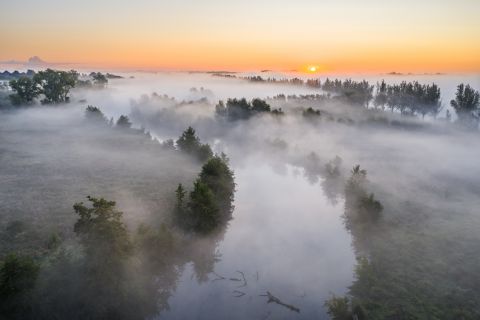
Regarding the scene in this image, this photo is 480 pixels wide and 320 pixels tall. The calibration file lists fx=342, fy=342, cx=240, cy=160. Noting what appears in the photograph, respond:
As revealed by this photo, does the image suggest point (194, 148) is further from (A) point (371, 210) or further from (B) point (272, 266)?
(B) point (272, 266)

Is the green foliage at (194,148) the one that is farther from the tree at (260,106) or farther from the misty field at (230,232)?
the tree at (260,106)

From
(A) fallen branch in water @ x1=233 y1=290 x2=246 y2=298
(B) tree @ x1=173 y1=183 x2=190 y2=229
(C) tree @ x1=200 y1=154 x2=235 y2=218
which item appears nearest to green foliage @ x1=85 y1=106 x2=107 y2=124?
(C) tree @ x1=200 y1=154 x2=235 y2=218

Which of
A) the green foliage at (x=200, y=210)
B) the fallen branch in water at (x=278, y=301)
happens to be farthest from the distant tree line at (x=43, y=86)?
the fallen branch in water at (x=278, y=301)

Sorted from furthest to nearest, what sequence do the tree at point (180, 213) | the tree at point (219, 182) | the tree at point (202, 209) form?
the tree at point (219, 182) → the tree at point (180, 213) → the tree at point (202, 209)

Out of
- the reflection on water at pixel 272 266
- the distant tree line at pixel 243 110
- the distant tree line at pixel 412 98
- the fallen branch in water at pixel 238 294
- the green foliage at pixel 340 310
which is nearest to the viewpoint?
the green foliage at pixel 340 310

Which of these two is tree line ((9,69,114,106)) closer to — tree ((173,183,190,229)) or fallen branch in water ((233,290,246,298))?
tree ((173,183,190,229))

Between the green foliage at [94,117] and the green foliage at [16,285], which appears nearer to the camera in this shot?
the green foliage at [16,285]

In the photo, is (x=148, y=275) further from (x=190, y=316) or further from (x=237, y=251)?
(x=237, y=251)
